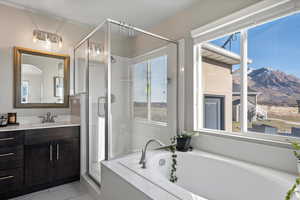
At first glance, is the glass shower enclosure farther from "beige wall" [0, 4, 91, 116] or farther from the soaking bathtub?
"beige wall" [0, 4, 91, 116]


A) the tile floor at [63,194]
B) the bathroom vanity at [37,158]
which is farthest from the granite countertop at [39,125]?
the tile floor at [63,194]

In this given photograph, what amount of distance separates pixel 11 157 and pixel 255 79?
9.56ft

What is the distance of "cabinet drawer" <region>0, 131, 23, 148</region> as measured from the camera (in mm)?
1868

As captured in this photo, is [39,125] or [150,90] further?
[150,90]

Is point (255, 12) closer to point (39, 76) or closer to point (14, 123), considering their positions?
point (39, 76)

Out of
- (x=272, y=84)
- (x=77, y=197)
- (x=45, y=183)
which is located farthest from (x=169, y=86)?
(x=45, y=183)

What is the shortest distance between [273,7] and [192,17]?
0.96m

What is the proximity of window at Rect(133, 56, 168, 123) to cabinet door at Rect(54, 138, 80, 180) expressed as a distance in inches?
39.7

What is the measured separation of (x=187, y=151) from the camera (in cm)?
206

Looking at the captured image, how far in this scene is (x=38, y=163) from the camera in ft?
6.91

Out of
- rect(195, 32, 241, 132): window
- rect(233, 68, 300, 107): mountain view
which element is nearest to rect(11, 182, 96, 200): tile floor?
rect(195, 32, 241, 132): window

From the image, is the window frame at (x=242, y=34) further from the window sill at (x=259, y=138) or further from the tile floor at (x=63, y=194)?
the tile floor at (x=63, y=194)

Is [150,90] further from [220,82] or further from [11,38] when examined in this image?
[11,38]

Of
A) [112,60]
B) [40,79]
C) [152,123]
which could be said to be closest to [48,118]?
[40,79]
